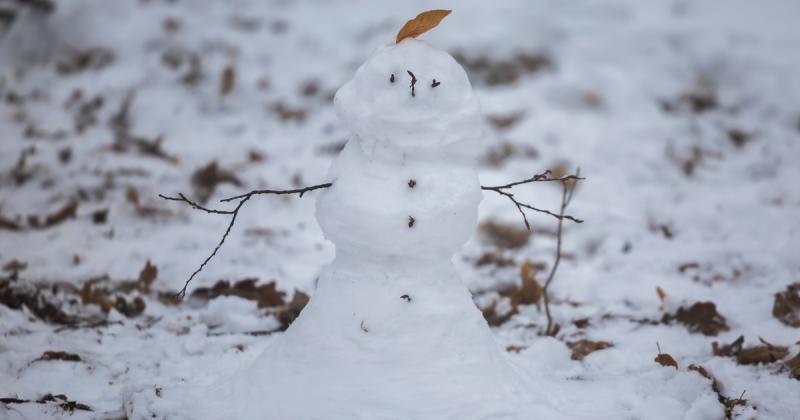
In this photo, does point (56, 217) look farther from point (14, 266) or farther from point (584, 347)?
point (584, 347)

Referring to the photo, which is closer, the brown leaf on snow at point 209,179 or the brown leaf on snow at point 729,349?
the brown leaf on snow at point 729,349

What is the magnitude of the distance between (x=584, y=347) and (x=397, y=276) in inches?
41.8

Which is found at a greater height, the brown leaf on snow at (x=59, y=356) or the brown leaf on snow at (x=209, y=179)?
the brown leaf on snow at (x=59, y=356)

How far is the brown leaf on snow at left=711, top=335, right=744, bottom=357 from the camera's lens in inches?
100

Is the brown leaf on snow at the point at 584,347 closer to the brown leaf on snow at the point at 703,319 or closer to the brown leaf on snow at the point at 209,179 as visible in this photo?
the brown leaf on snow at the point at 703,319

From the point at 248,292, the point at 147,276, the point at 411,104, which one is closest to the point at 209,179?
the point at 147,276

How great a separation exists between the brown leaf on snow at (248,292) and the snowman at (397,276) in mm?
1124

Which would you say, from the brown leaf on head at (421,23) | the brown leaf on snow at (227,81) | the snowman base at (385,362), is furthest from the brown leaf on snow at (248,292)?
the brown leaf on snow at (227,81)

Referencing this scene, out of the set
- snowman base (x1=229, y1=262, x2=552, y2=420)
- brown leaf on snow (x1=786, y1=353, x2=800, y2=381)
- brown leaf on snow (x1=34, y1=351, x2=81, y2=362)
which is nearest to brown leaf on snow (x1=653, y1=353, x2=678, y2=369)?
brown leaf on snow (x1=786, y1=353, x2=800, y2=381)

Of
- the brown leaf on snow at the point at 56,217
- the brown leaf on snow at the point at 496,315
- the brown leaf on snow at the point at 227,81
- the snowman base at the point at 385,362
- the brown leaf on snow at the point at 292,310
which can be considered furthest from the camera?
the brown leaf on snow at the point at 227,81

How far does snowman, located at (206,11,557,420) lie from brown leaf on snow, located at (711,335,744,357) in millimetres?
1026

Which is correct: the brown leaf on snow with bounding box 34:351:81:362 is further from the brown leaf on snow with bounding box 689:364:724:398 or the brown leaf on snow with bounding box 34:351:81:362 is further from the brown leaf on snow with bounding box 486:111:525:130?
the brown leaf on snow with bounding box 486:111:525:130

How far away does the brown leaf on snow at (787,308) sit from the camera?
9.23 feet

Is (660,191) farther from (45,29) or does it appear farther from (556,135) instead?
(45,29)
